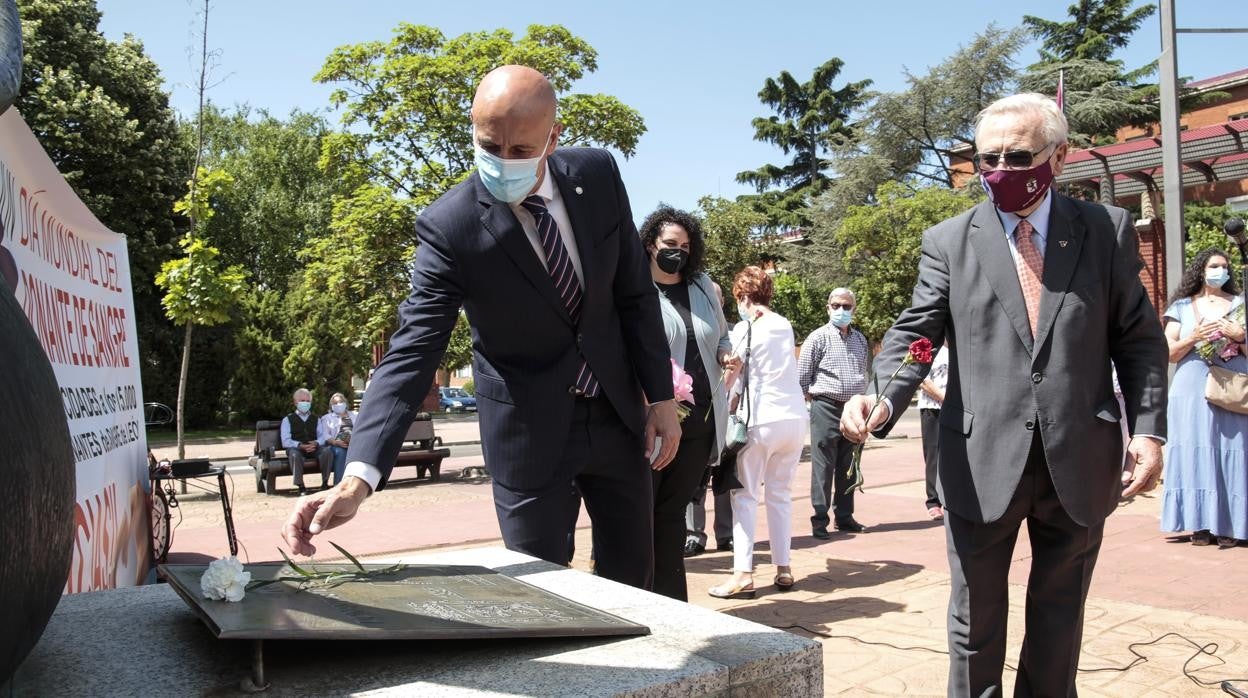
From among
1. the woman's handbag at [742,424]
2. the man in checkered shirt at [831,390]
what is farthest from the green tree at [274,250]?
the woman's handbag at [742,424]

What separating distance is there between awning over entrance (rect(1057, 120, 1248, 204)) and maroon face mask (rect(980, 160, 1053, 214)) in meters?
24.8

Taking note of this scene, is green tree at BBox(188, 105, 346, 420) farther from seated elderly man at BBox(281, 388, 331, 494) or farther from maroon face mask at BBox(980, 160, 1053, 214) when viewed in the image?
maroon face mask at BBox(980, 160, 1053, 214)

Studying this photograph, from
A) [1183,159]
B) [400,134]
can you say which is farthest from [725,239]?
[400,134]

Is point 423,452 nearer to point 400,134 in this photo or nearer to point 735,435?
point 400,134

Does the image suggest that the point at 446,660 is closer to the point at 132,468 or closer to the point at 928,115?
the point at 132,468

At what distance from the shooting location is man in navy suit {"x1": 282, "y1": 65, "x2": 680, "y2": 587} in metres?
2.80

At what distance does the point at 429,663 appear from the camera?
6.31 feet

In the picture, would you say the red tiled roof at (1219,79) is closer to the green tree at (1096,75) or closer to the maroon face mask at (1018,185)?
the green tree at (1096,75)

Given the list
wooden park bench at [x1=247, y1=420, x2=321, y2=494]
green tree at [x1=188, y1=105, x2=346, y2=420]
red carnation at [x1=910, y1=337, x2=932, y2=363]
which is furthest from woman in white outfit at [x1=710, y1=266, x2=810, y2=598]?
green tree at [x1=188, y1=105, x2=346, y2=420]

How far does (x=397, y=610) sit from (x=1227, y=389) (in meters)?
7.13

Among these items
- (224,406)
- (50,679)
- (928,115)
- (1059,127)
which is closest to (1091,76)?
(928,115)

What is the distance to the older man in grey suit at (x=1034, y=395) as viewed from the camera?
115 inches

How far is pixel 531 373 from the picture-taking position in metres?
2.91

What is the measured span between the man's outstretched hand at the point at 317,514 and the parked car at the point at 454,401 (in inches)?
1749
